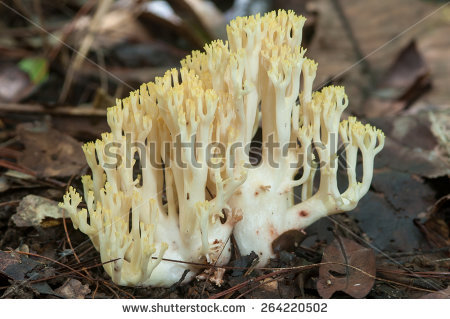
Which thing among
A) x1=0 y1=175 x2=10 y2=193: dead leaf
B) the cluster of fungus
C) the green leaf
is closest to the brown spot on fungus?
the cluster of fungus

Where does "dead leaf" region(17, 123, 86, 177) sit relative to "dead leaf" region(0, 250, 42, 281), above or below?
above

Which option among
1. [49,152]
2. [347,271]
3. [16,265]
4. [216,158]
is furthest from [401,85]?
[16,265]

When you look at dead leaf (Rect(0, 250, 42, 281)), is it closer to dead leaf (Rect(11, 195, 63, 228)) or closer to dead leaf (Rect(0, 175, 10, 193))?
dead leaf (Rect(11, 195, 63, 228))

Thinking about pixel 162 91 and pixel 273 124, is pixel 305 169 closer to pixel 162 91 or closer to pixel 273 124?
pixel 273 124

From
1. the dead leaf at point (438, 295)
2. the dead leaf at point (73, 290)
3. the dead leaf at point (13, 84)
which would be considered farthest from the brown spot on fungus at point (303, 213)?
the dead leaf at point (13, 84)

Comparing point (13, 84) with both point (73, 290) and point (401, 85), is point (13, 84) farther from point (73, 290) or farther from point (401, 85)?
→ point (401, 85)

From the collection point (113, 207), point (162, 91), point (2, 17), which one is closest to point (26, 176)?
point (113, 207)

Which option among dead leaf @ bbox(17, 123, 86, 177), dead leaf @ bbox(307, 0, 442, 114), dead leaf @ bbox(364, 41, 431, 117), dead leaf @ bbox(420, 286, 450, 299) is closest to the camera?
dead leaf @ bbox(420, 286, 450, 299)
